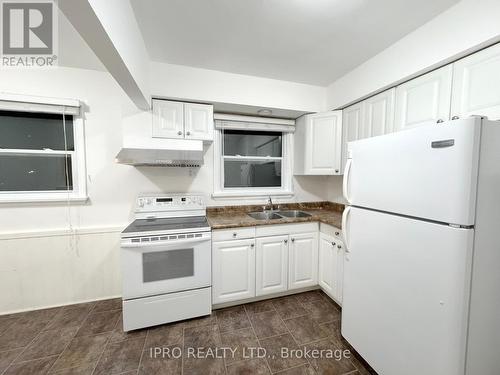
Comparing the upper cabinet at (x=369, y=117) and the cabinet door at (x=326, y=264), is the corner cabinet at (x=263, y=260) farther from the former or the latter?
the upper cabinet at (x=369, y=117)

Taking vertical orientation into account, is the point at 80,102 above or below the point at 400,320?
above

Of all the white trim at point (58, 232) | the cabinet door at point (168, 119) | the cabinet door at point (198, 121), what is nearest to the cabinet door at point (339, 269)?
the cabinet door at point (198, 121)

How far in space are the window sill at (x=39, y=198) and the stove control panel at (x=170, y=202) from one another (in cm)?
58

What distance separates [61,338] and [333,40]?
3.36 meters

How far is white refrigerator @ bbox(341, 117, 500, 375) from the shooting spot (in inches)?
36.7

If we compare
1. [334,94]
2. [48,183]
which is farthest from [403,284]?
[48,183]

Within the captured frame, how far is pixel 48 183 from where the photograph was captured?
211 centimetres

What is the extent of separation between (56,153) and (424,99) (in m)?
3.40

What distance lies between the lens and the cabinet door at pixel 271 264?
2.16 meters

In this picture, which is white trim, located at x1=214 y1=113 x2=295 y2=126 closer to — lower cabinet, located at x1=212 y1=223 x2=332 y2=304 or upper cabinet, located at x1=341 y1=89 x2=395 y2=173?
upper cabinet, located at x1=341 y1=89 x2=395 y2=173

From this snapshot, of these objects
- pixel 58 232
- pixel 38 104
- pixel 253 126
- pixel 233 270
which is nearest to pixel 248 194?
pixel 253 126

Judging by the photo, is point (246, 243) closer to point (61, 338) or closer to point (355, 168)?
point (355, 168)

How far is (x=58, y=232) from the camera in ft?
6.79

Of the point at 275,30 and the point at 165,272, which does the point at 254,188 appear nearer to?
the point at 165,272
